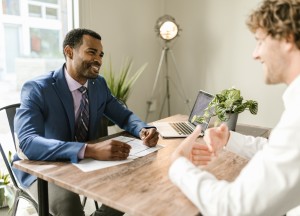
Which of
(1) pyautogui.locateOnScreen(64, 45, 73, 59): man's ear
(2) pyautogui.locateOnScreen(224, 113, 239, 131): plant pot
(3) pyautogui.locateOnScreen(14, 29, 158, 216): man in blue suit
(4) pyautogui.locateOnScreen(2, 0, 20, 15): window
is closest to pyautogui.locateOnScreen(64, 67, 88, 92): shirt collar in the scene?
(3) pyautogui.locateOnScreen(14, 29, 158, 216): man in blue suit

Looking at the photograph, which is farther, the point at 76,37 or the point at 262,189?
the point at 76,37

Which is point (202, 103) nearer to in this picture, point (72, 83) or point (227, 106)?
point (227, 106)

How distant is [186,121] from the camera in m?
2.04

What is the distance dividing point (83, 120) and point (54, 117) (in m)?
0.18

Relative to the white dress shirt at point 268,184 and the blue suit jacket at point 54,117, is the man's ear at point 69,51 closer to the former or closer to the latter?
the blue suit jacket at point 54,117

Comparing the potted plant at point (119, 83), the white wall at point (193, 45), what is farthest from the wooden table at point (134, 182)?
→ the white wall at point (193, 45)

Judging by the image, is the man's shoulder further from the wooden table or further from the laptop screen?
the laptop screen

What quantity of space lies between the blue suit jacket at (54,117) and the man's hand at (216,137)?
0.53 m

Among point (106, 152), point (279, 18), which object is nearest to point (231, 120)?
point (106, 152)

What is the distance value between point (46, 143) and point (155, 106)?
2485 mm

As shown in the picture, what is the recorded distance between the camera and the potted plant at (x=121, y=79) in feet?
8.62

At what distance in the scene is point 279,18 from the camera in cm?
86

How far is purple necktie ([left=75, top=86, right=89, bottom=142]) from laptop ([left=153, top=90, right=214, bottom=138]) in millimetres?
418

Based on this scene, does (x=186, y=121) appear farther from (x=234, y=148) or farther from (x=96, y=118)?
(x=234, y=148)
